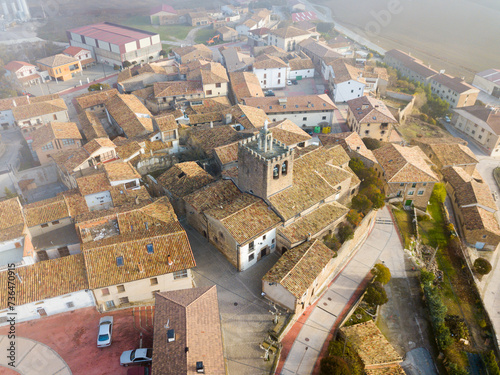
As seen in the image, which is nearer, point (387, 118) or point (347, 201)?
point (347, 201)

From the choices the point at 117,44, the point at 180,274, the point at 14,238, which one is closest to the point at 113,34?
the point at 117,44

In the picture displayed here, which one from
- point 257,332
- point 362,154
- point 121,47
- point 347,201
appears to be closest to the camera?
point 257,332

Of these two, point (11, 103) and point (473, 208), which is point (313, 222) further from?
point (11, 103)

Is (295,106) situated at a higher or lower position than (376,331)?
higher

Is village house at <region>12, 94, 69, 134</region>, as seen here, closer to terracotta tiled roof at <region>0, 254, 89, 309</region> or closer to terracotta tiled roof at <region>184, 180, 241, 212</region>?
terracotta tiled roof at <region>184, 180, 241, 212</region>

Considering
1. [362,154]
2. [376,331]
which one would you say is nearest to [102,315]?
[376,331]

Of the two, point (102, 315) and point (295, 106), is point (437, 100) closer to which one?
point (295, 106)

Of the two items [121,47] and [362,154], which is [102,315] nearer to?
[362,154]

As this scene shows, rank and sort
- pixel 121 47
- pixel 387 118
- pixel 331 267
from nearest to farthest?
pixel 331 267
pixel 387 118
pixel 121 47
